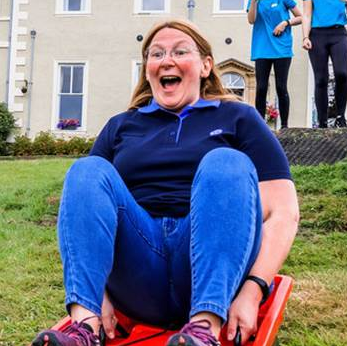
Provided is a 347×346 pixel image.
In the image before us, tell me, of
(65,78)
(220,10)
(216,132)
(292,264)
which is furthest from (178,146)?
(65,78)

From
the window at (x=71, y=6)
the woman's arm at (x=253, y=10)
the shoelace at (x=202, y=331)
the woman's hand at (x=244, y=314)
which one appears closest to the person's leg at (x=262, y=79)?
the woman's arm at (x=253, y=10)

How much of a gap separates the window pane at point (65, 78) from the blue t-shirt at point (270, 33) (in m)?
10.0

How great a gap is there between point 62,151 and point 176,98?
1216 cm

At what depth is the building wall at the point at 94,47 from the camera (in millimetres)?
15070

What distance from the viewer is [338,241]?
3.82 m

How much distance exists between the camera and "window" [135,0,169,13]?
50.5 ft

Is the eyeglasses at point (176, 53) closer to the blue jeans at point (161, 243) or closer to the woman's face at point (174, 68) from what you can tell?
the woman's face at point (174, 68)

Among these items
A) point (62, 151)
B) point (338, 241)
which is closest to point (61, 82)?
point (62, 151)

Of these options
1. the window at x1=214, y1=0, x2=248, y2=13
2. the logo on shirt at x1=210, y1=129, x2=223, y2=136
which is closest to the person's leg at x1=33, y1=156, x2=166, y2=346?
the logo on shirt at x1=210, y1=129, x2=223, y2=136

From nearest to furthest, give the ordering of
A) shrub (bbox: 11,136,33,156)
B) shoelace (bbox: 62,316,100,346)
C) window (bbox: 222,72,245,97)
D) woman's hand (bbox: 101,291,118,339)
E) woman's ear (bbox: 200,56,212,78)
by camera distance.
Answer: shoelace (bbox: 62,316,100,346), woman's hand (bbox: 101,291,118,339), woman's ear (bbox: 200,56,212,78), shrub (bbox: 11,136,33,156), window (bbox: 222,72,245,97)

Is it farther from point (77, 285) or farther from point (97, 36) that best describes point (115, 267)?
point (97, 36)

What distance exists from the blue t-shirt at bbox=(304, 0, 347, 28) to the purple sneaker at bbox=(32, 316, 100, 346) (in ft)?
16.0

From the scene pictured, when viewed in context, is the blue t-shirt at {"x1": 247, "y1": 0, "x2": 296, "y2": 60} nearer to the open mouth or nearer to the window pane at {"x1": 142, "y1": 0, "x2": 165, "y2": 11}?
the open mouth

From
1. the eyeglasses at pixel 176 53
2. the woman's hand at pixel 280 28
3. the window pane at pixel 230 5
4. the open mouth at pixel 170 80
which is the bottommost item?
the open mouth at pixel 170 80
